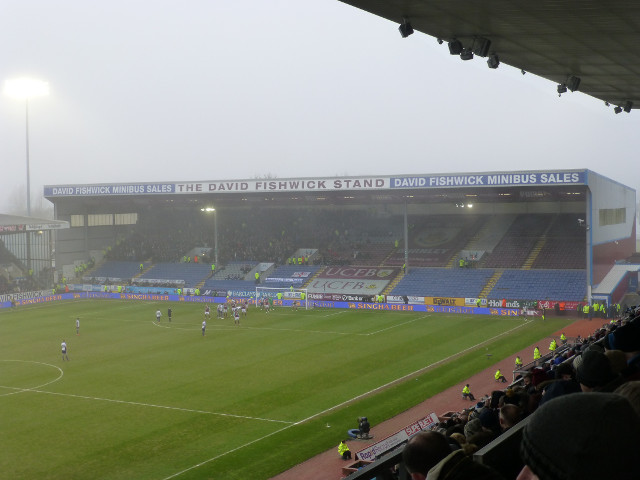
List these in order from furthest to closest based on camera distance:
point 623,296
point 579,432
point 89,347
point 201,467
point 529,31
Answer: point 623,296, point 89,347, point 201,467, point 529,31, point 579,432

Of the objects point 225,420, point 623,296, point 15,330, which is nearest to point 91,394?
point 225,420

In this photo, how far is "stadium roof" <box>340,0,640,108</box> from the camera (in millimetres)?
11406

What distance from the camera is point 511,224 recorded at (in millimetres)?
63656

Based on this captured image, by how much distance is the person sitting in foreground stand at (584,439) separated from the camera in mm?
2121

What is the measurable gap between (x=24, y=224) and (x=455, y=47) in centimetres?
5715

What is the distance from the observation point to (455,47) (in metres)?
13.6

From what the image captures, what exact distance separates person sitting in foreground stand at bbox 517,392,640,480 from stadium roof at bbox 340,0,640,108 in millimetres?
9433

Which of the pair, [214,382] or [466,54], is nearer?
[466,54]

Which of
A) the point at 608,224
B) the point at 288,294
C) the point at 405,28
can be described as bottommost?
the point at 288,294

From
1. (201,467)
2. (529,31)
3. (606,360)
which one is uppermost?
(529,31)

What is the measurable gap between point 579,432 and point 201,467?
63.4ft

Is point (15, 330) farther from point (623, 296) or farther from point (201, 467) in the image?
point (623, 296)

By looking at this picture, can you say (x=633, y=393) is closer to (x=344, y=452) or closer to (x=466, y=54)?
(x=466, y=54)

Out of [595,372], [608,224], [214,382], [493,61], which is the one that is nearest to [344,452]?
[214,382]
